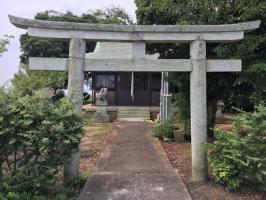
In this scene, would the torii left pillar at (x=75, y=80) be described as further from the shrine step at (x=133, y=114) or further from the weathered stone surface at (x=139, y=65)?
the shrine step at (x=133, y=114)

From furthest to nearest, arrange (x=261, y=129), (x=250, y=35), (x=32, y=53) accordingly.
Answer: (x=32, y=53) < (x=250, y=35) < (x=261, y=129)

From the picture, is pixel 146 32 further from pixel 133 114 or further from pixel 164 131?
pixel 133 114

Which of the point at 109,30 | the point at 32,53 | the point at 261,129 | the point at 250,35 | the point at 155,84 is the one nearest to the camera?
the point at 261,129

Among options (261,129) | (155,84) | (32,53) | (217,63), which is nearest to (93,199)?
(261,129)

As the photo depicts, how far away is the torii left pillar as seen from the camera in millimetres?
7801

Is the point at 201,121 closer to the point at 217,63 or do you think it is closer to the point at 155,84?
the point at 217,63

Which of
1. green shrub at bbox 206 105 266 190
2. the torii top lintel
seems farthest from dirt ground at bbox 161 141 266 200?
the torii top lintel

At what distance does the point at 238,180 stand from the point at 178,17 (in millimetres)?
5444

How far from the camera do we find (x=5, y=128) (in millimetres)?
6434

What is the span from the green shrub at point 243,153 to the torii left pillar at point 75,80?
2594mm

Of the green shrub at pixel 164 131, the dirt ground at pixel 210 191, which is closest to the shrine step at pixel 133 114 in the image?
the green shrub at pixel 164 131

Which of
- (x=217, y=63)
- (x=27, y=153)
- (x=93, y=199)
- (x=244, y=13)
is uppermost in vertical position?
(x=244, y=13)

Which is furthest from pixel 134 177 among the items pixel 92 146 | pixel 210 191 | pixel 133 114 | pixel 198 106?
pixel 133 114

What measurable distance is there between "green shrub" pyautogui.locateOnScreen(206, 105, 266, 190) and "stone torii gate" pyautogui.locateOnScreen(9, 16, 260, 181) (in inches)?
30.2
